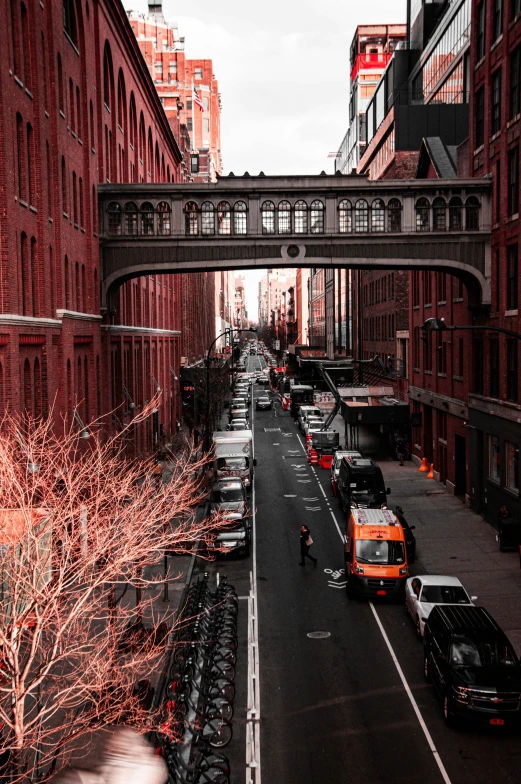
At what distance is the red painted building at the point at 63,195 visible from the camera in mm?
21516

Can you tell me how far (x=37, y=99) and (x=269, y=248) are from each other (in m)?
12.3

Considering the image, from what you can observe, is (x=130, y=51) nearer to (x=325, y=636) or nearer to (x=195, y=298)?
(x=325, y=636)

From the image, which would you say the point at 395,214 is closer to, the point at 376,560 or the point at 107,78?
the point at 376,560

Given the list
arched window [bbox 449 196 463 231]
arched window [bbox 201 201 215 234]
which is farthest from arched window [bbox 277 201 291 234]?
arched window [bbox 449 196 463 231]

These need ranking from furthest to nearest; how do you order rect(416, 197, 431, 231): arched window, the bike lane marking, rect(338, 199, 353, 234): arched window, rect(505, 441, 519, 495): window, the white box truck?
1. the white box truck
2. rect(338, 199, 353, 234): arched window
3. rect(416, 197, 431, 231): arched window
4. rect(505, 441, 519, 495): window
5. the bike lane marking

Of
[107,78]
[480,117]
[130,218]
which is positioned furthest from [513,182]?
[107,78]

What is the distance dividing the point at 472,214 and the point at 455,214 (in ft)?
2.64

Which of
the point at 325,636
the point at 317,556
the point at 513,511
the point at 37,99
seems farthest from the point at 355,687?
the point at 37,99

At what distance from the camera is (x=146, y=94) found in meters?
52.5

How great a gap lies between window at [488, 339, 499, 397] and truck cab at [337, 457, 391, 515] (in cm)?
583

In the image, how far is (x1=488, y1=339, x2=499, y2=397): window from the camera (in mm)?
31177

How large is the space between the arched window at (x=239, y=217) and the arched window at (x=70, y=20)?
9.24m

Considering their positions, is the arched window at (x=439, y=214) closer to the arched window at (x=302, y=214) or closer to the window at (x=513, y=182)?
the window at (x=513, y=182)

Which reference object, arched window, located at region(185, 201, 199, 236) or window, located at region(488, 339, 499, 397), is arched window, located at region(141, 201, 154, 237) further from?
window, located at region(488, 339, 499, 397)
